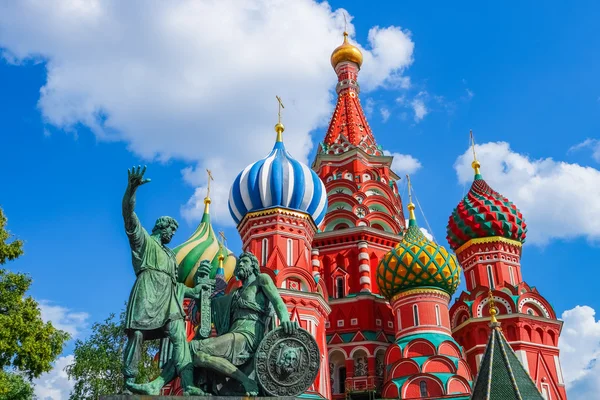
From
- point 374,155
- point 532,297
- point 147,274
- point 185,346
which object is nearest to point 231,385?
point 185,346

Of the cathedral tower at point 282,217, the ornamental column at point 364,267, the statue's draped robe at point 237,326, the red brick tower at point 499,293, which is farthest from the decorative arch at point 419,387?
the statue's draped robe at point 237,326

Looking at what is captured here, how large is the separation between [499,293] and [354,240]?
5.95m

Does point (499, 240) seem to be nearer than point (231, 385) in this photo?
No

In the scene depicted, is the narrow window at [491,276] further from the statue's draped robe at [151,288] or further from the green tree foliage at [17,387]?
the statue's draped robe at [151,288]

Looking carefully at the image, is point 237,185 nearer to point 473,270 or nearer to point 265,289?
point 473,270

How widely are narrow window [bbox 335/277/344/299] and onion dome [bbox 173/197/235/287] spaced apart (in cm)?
416

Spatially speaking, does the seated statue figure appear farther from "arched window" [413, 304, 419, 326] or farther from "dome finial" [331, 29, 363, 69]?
"dome finial" [331, 29, 363, 69]

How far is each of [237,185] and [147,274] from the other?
55.6ft

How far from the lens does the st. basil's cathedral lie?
67.3 ft

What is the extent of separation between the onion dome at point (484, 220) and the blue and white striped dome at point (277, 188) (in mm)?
6041

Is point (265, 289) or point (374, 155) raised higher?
point (374, 155)

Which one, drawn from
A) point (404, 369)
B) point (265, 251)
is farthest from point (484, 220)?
point (265, 251)

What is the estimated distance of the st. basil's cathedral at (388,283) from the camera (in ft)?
67.3

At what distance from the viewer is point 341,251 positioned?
26531 millimetres
